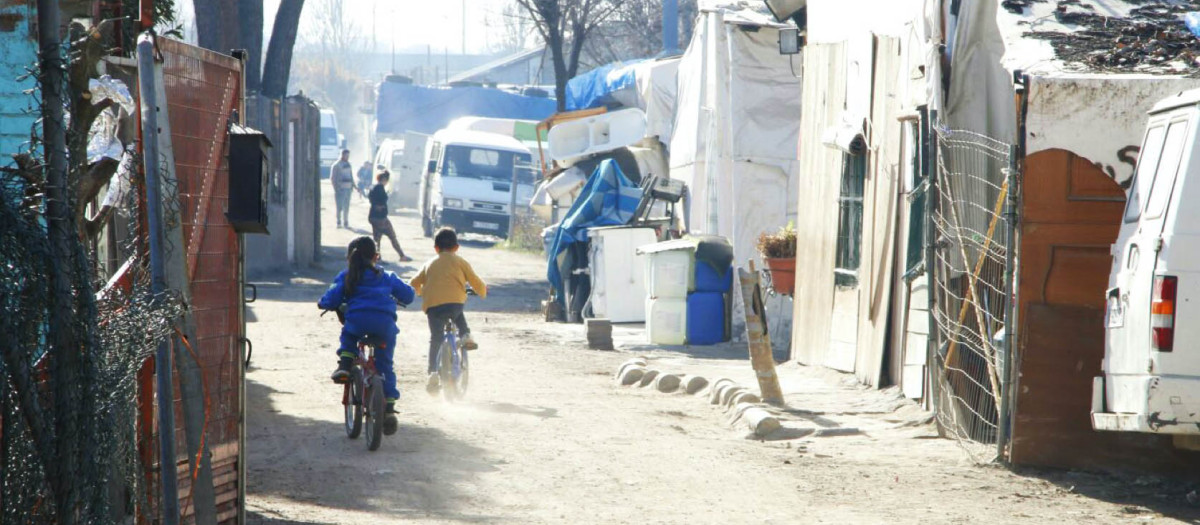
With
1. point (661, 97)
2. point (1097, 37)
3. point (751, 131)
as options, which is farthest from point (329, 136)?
point (1097, 37)

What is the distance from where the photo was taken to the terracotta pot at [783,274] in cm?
1409

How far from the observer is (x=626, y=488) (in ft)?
24.6

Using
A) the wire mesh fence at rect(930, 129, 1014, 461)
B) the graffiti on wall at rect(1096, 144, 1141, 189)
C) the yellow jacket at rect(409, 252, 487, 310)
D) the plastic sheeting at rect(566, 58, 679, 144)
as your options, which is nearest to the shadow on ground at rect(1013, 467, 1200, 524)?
the wire mesh fence at rect(930, 129, 1014, 461)

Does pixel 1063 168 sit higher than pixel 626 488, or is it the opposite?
pixel 1063 168

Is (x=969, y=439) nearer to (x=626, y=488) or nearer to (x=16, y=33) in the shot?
(x=626, y=488)

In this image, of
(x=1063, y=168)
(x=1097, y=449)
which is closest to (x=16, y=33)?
(x=1063, y=168)

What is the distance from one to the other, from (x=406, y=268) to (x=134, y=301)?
65.5 ft

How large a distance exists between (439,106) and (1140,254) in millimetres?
48689

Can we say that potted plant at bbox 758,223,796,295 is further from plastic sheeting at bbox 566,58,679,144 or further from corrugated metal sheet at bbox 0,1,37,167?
corrugated metal sheet at bbox 0,1,37,167

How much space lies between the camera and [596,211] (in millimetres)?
17734

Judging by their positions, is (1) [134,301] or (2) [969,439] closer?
(1) [134,301]

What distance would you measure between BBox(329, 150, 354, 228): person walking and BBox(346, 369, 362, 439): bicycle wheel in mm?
24105

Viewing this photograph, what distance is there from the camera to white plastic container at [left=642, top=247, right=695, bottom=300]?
48.4 ft

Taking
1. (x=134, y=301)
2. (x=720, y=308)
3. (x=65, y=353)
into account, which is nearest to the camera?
(x=65, y=353)
